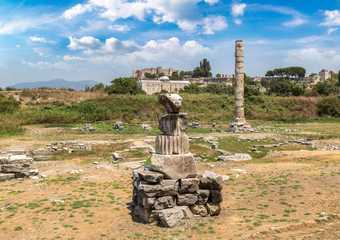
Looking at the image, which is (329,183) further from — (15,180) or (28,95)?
(28,95)

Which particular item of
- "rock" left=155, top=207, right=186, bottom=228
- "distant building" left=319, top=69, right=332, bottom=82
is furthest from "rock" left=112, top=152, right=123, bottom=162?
"distant building" left=319, top=69, right=332, bottom=82

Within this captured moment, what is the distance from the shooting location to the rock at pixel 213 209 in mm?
10734

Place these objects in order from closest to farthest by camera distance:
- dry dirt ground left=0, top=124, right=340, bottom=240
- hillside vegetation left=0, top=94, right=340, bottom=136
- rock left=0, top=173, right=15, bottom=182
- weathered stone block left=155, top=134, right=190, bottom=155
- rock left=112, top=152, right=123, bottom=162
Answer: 1. dry dirt ground left=0, top=124, right=340, bottom=240
2. weathered stone block left=155, top=134, right=190, bottom=155
3. rock left=0, top=173, right=15, bottom=182
4. rock left=112, top=152, right=123, bottom=162
5. hillside vegetation left=0, top=94, right=340, bottom=136

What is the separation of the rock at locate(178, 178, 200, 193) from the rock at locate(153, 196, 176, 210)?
0.33 metres

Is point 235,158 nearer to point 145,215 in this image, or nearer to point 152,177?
point 152,177

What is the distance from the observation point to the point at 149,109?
5191 cm

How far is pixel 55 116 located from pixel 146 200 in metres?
33.5

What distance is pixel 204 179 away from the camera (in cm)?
1092

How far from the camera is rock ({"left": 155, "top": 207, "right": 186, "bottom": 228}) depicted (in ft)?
32.6

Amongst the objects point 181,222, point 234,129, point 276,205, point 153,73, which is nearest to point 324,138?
point 234,129

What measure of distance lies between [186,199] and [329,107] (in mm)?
47657

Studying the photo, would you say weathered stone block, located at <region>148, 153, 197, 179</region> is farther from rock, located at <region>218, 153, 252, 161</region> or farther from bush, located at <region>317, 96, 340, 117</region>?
bush, located at <region>317, 96, 340, 117</region>

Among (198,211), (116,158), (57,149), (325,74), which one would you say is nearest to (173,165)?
(198,211)

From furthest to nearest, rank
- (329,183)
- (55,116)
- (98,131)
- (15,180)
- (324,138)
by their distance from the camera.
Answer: (55,116), (98,131), (324,138), (15,180), (329,183)
